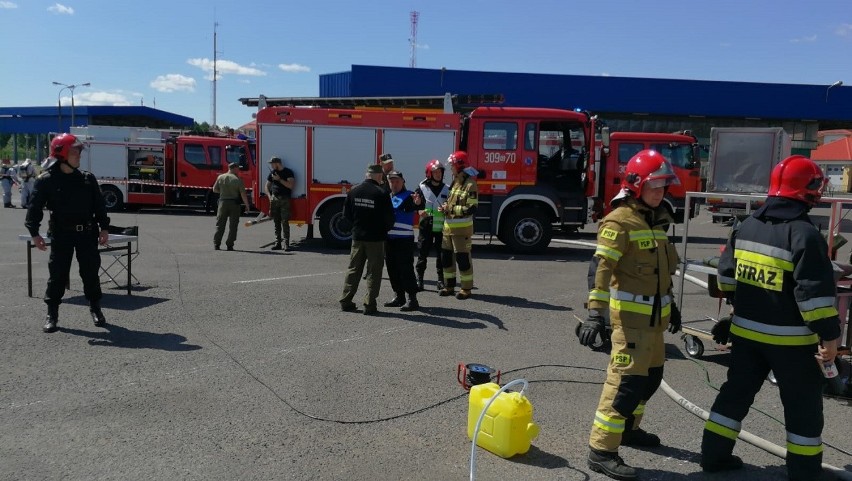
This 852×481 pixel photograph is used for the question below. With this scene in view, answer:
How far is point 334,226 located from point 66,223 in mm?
6795

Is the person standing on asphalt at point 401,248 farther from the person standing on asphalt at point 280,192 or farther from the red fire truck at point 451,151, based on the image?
the person standing on asphalt at point 280,192

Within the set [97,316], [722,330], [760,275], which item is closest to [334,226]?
[97,316]

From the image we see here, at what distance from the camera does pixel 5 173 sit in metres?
23.4

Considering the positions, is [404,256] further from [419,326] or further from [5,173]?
[5,173]

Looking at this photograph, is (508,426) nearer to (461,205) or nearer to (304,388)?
(304,388)

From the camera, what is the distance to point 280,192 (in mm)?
12945

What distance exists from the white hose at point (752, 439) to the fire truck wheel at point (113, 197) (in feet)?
66.4

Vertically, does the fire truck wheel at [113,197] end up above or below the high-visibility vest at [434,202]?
below

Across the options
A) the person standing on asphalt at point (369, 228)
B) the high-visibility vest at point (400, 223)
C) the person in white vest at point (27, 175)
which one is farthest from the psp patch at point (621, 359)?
the person in white vest at point (27, 175)

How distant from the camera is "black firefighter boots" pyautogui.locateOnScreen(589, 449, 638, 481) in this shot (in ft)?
12.4

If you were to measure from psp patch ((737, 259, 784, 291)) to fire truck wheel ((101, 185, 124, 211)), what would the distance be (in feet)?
69.8

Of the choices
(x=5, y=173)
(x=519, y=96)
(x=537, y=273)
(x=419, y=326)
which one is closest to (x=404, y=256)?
(x=419, y=326)

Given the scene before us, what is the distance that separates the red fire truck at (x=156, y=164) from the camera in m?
21.3

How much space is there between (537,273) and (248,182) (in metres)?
12.5
